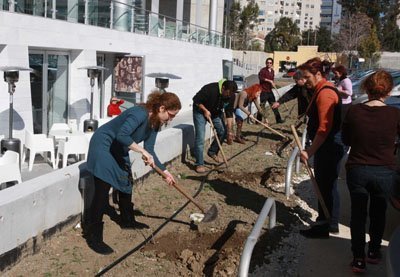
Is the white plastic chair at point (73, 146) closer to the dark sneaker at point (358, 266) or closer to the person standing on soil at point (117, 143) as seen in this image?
the person standing on soil at point (117, 143)

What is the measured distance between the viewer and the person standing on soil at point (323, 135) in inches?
193

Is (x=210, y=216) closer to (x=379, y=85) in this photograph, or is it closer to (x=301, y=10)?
(x=379, y=85)

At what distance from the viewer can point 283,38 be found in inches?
3627

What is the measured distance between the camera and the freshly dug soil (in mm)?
4492

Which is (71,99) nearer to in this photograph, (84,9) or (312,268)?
(84,9)

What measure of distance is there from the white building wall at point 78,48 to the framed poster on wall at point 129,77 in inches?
10.7

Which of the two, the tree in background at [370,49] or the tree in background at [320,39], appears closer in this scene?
the tree in background at [370,49]

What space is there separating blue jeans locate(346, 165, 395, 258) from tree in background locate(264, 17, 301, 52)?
294ft

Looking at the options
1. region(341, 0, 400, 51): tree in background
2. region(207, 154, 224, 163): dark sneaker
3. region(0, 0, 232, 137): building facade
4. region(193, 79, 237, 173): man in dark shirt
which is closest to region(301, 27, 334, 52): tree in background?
region(341, 0, 400, 51): tree in background

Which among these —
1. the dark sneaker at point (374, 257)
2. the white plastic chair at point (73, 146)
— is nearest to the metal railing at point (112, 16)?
the white plastic chair at point (73, 146)

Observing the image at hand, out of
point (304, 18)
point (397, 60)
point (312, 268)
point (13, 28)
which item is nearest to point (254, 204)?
point (312, 268)

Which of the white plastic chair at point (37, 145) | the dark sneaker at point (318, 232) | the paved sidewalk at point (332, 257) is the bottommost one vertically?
the paved sidewalk at point (332, 257)

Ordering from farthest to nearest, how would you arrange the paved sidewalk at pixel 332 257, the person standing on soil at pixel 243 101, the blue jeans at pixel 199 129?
the person standing on soil at pixel 243 101, the blue jeans at pixel 199 129, the paved sidewalk at pixel 332 257

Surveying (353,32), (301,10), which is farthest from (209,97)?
(301,10)
